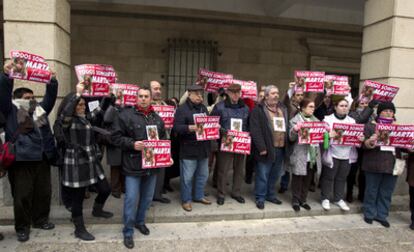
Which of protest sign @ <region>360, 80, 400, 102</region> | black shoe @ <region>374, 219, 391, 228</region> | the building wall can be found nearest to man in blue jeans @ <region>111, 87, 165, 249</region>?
protest sign @ <region>360, 80, 400, 102</region>

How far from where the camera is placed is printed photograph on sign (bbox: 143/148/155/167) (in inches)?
156

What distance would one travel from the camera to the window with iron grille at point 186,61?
948cm

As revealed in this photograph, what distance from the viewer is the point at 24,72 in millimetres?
3943

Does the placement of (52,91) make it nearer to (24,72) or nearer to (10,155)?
(24,72)

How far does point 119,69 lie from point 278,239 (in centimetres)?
653

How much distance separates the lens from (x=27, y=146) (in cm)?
401

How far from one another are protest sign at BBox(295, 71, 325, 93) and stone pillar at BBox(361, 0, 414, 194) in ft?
4.38

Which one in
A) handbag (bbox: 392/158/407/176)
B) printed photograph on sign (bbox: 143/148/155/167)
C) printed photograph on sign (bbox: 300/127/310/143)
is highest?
printed photograph on sign (bbox: 300/127/310/143)

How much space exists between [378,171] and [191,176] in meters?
2.76

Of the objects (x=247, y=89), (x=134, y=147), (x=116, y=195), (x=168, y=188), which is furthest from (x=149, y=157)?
(x=247, y=89)

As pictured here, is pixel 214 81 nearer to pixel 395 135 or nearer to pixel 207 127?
pixel 207 127

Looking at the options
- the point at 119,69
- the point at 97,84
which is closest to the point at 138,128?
the point at 97,84

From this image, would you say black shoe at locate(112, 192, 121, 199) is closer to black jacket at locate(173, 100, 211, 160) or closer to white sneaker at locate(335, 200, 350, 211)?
black jacket at locate(173, 100, 211, 160)

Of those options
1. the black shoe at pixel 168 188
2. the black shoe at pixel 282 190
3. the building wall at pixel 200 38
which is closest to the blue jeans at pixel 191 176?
the black shoe at pixel 168 188
